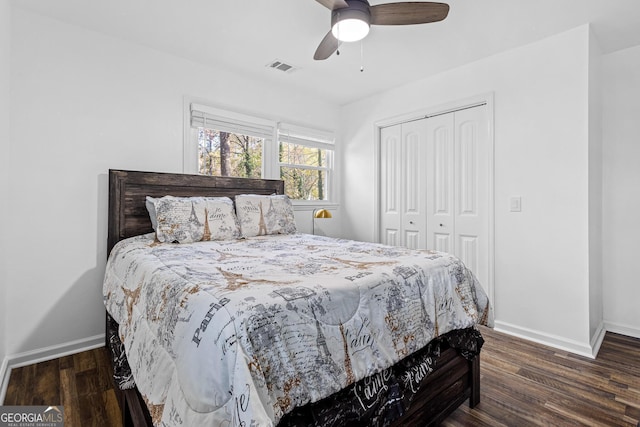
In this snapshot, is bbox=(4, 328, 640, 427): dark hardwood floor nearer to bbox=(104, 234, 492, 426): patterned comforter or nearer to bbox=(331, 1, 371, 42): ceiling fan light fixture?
bbox=(104, 234, 492, 426): patterned comforter

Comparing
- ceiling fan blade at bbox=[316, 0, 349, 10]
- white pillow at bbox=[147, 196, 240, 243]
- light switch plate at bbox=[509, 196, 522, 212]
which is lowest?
white pillow at bbox=[147, 196, 240, 243]

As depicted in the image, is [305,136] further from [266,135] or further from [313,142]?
[266,135]

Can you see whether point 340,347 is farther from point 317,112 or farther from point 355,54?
point 317,112

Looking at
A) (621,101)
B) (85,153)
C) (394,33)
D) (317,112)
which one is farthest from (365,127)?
(85,153)

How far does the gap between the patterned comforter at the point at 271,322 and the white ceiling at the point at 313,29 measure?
1.75 metres

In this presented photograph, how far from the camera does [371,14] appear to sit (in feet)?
6.31

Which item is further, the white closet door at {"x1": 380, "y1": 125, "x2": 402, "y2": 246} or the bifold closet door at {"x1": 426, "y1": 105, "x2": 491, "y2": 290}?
the white closet door at {"x1": 380, "y1": 125, "x2": 402, "y2": 246}

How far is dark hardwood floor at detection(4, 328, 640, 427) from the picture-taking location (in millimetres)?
1662

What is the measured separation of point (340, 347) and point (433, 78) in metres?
3.17

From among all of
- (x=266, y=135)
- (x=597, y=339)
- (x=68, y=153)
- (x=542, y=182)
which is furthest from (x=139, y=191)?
(x=597, y=339)

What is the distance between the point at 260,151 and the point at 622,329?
12.6 ft

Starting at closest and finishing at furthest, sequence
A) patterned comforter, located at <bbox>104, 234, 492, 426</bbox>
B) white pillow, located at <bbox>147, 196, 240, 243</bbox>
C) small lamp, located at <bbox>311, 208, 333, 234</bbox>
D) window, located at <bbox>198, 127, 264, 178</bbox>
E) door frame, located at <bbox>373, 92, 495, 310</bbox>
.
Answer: patterned comforter, located at <bbox>104, 234, 492, 426</bbox> → white pillow, located at <bbox>147, 196, 240, 243</bbox> → door frame, located at <bbox>373, 92, 495, 310</bbox> → window, located at <bbox>198, 127, 264, 178</bbox> → small lamp, located at <bbox>311, 208, 333, 234</bbox>

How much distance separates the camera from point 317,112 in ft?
13.5

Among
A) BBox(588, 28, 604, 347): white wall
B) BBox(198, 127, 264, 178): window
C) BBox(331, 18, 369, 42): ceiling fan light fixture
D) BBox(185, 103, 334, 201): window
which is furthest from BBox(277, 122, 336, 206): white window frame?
BBox(588, 28, 604, 347): white wall
